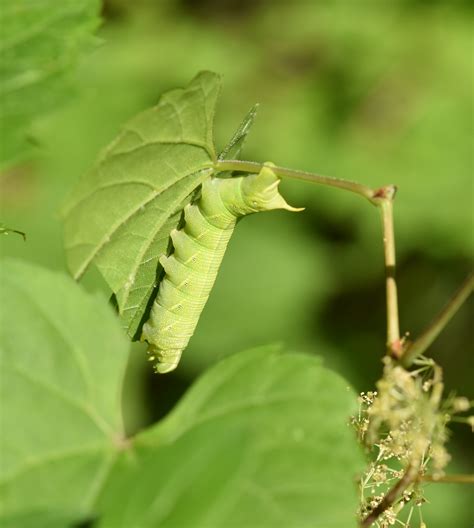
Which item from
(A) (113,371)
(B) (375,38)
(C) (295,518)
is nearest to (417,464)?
(C) (295,518)

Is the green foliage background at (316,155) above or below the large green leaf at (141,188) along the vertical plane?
A: below

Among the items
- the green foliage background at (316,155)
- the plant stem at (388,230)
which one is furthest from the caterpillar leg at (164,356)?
the green foliage background at (316,155)

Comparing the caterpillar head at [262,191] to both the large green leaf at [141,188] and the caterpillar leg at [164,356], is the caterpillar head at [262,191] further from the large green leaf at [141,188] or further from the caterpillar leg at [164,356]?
the caterpillar leg at [164,356]

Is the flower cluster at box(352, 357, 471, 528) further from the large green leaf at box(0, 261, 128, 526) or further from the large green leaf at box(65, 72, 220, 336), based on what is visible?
the large green leaf at box(65, 72, 220, 336)

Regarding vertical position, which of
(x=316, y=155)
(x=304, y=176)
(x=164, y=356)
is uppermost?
(x=304, y=176)

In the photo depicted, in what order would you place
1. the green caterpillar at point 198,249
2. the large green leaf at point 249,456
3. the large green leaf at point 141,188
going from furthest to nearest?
the green caterpillar at point 198,249
the large green leaf at point 141,188
the large green leaf at point 249,456

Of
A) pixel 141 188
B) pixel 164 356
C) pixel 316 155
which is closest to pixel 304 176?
pixel 141 188

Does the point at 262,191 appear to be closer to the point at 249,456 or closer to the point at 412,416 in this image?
the point at 412,416
